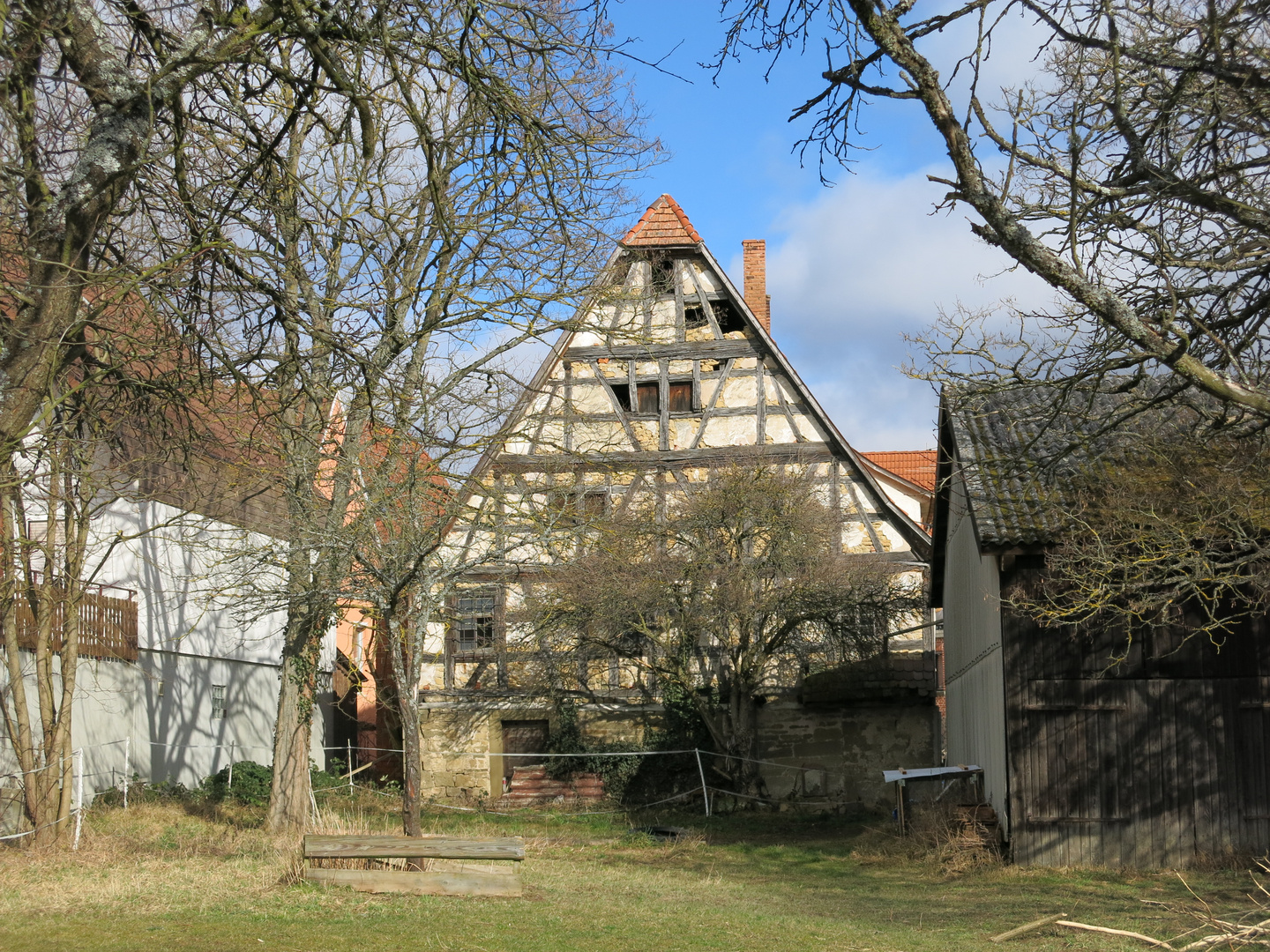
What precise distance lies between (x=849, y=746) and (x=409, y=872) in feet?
38.4

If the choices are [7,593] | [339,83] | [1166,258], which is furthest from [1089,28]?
[7,593]

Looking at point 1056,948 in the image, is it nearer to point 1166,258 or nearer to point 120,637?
point 1166,258

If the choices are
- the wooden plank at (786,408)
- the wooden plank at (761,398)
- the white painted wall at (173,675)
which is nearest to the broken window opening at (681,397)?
the wooden plank at (761,398)

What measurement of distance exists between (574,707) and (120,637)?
7.29 metres

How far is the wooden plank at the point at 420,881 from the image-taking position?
9.65m

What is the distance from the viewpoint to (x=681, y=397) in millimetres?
21984

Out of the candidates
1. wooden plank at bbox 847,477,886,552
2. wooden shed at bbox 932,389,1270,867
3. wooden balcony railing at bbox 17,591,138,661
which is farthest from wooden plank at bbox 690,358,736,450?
wooden balcony railing at bbox 17,591,138,661

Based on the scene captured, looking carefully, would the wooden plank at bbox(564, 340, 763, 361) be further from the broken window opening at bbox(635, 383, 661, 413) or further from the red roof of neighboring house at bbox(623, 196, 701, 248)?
the red roof of neighboring house at bbox(623, 196, 701, 248)

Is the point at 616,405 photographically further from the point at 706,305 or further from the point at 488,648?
the point at 488,648

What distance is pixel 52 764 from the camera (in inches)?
483

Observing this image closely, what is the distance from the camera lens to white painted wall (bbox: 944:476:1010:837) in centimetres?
1344

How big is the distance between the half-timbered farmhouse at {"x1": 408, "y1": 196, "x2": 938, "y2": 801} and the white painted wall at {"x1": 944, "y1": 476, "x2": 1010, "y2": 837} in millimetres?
1606

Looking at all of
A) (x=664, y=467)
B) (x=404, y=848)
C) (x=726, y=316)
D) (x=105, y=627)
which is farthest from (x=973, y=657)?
(x=105, y=627)

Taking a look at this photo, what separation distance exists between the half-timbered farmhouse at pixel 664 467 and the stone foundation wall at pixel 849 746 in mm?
29
